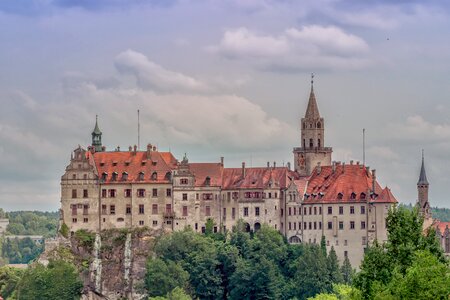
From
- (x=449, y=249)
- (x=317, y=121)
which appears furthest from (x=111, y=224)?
(x=449, y=249)

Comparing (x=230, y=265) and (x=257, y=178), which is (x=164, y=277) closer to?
(x=230, y=265)

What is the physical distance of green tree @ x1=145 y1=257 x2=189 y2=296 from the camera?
486ft

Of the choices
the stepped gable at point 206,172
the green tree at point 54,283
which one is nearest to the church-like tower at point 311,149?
the stepped gable at point 206,172

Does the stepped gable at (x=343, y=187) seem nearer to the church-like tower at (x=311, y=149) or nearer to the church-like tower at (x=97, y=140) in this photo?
the church-like tower at (x=311, y=149)

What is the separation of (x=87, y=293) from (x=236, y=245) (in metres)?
18.0

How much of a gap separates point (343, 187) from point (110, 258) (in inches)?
1060

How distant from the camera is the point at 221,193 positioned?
153 metres

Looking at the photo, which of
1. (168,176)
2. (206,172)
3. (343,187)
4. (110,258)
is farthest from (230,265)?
(110,258)

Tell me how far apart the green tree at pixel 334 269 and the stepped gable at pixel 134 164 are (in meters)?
20.2

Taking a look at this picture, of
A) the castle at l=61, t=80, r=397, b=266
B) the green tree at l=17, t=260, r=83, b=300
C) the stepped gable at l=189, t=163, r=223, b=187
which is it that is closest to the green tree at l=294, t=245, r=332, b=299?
the castle at l=61, t=80, r=397, b=266

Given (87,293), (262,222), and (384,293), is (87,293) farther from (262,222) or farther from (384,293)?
(384,293)

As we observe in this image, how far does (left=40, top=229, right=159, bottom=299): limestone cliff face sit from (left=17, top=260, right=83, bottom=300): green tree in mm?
1852

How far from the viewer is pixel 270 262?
147 m

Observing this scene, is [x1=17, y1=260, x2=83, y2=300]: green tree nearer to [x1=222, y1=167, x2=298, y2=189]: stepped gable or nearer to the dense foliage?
the dense foliage
